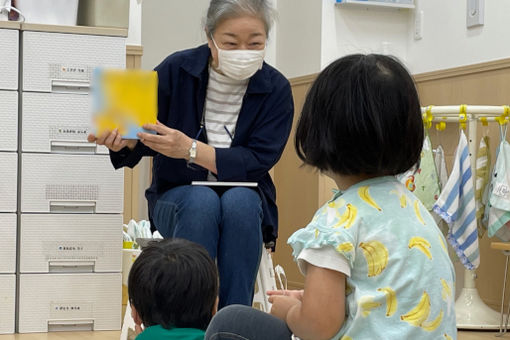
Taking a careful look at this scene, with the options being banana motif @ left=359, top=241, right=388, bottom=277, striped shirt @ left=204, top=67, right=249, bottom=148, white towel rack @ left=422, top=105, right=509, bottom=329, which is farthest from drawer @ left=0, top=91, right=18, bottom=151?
banana motif @ left=359, top=241, right=388, bottom=277

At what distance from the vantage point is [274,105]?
2025 millimetres

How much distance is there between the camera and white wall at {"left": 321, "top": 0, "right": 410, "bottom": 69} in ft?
12.0

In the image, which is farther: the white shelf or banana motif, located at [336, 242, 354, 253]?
the white shelf

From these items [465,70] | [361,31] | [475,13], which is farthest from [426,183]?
[361,31]

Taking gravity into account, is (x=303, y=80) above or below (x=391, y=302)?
above

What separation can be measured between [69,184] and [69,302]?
37 centimetres

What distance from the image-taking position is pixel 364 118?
1059mm

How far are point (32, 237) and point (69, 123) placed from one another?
37 cm

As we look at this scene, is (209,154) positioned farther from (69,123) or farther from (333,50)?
(333,50)

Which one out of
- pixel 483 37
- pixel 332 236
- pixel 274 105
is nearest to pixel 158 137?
pixel 274 105

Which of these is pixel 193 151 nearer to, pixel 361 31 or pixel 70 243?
pixel 70 243

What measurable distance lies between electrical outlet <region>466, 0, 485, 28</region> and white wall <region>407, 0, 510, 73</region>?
0.07ft

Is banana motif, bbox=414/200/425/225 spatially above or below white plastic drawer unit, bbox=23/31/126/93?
below

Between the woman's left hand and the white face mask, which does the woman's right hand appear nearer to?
the woman's left hand
